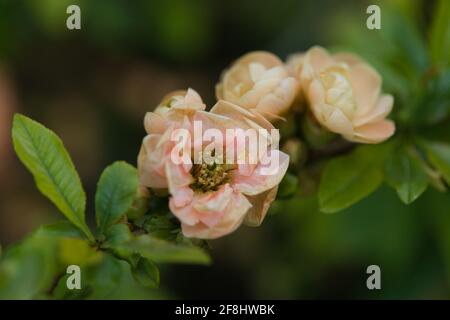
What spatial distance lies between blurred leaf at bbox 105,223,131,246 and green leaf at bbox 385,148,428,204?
54 centimetres

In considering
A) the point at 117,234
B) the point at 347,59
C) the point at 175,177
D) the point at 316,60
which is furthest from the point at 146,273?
the point at 347,59

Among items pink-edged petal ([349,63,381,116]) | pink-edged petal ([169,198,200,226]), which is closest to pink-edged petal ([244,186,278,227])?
pink-edged petal ([169,198,200,226])

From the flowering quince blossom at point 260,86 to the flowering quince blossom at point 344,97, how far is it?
0.04m

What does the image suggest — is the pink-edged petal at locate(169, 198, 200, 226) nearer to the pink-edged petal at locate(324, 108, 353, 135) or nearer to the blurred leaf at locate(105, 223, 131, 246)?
the blurred leaf at locate(105, 223, 131, 246)

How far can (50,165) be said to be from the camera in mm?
1209

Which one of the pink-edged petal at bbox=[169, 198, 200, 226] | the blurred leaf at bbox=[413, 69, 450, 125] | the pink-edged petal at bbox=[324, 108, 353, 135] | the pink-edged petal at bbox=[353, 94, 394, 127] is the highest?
the blurred leaf at bbox=[413, 69, 450, 125]

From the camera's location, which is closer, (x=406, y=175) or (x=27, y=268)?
(x=406, y=175)

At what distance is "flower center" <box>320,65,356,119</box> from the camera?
1.34 m

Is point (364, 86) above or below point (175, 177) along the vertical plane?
above

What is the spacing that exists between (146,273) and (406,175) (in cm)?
57

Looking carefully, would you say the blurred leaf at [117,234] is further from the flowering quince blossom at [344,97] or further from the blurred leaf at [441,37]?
the blurred leaf at [441,37]

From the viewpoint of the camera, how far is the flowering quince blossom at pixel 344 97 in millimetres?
1328

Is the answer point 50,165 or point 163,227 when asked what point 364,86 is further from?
point 50,165

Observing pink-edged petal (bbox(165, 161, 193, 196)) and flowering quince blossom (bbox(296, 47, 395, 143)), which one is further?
flowering quince blossom (bbox(296, 47, 395, 143))
